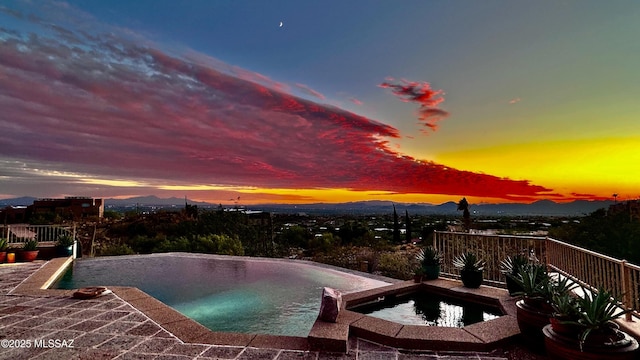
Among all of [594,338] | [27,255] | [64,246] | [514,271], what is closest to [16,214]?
[64,246]

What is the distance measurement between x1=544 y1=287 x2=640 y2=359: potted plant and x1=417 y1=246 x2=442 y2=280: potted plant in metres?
3.21

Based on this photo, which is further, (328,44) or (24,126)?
(24,126)

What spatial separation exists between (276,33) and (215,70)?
2.13 meters

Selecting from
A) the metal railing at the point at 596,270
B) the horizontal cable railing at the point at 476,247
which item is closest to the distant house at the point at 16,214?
the horizontal cable railing at the point at 476,247

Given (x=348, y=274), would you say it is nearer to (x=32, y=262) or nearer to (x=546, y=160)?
(x=546, y=160)

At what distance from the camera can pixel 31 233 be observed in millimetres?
10516

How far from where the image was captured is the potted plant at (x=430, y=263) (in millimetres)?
5930

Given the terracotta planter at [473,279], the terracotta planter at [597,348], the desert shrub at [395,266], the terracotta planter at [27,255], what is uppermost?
the terracotta planter at [597,348]

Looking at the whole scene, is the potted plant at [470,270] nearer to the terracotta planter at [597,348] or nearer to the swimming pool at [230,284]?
the swimming pool at [230,284]

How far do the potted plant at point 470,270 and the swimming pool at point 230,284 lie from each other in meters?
1.77

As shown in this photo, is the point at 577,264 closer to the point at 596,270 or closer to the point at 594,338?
the point at 596,270

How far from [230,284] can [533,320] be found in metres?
5.73

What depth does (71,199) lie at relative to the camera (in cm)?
3178

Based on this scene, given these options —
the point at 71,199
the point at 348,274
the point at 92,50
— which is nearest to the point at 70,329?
the point at 348,274
